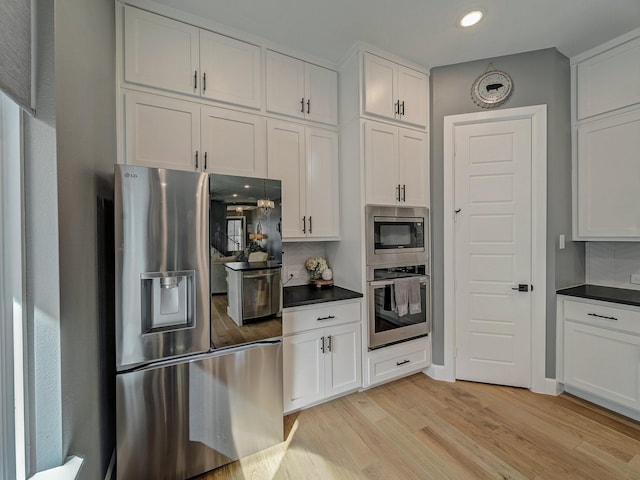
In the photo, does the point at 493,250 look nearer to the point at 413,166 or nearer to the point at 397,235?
the point at 397,235

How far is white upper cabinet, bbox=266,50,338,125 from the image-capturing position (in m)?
2.22

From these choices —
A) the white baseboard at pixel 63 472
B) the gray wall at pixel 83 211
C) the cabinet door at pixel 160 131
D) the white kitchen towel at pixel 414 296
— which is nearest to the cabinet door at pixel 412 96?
the white kitchen towel at pixel 414 296

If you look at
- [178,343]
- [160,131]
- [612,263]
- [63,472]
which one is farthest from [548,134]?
[63,472]

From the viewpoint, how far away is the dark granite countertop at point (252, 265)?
1.61m

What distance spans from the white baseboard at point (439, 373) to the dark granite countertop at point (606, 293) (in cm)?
115

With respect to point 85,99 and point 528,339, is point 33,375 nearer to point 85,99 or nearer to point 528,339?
point 85,99

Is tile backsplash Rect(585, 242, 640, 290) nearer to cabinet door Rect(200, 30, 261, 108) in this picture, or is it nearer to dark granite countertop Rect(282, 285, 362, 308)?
dark granite countertop Rect(282, 285, 362, 308)

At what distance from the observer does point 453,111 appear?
2502 millimetres

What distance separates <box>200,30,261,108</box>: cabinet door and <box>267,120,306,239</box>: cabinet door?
10.9 inches

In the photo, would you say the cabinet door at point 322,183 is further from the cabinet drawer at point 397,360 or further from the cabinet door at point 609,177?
the cabinet door at point 609,177

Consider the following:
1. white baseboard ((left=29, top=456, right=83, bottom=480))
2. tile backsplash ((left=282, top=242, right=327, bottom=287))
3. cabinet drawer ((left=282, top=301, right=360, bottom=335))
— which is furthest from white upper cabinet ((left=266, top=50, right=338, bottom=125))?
white baseboard ((left=29, top=456, right=83, bottom=480))

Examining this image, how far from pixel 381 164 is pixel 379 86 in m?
0.66

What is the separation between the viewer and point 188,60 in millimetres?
1911

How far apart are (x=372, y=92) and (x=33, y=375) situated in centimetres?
260
